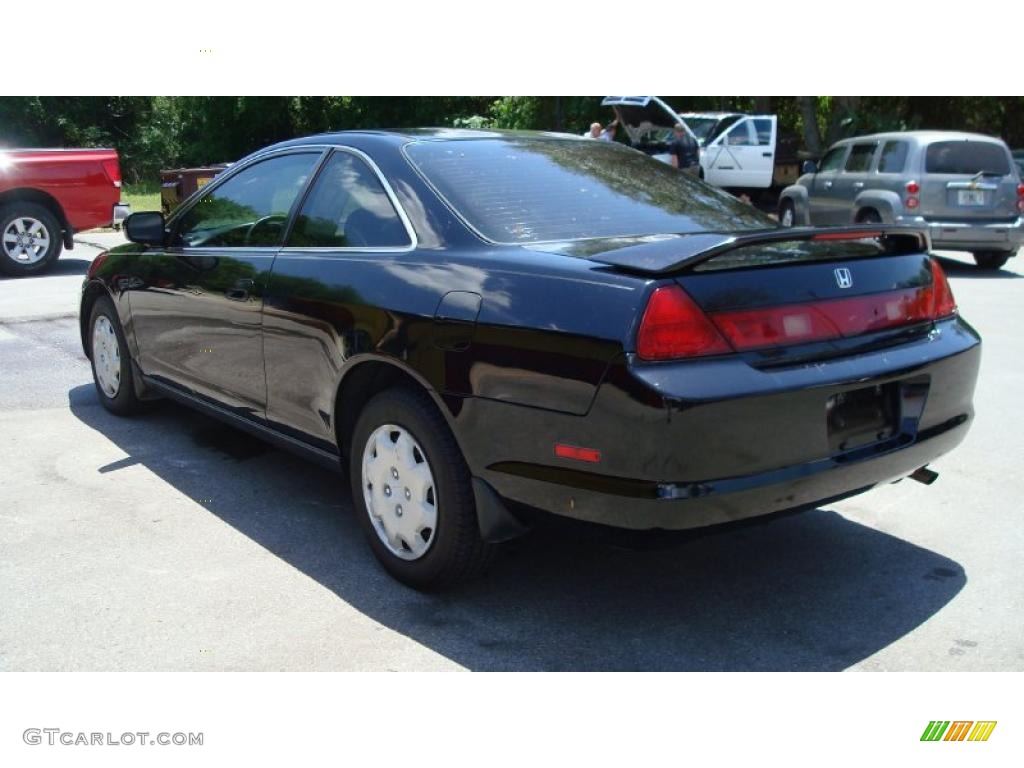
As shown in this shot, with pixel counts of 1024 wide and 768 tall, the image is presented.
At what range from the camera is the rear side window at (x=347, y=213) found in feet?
12.6

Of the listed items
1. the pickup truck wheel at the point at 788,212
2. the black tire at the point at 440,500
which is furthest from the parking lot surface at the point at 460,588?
the pickup truck wheel at the point at 788,212

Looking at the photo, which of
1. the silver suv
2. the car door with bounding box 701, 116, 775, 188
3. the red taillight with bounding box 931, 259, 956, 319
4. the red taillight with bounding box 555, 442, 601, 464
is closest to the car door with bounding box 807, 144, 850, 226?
the silver suv

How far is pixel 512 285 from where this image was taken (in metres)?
3.22

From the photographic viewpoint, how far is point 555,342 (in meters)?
3.06

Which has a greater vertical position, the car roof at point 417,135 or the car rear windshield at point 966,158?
the car roof at point 417,135

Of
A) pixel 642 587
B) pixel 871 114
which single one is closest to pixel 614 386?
pixel 642 587

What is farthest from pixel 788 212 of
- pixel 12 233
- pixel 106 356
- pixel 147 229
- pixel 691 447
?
pixel 691 447

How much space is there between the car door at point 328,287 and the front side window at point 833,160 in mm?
12168

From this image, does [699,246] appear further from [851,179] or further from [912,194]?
[851,179]

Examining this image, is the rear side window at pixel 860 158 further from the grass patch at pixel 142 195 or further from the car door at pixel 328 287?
the grass patch at pixel 142 195

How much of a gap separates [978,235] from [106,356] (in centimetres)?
1037

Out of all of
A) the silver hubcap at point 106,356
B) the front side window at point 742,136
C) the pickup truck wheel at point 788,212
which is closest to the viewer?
the silver hubcap at point 106,356

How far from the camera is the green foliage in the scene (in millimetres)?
24156
